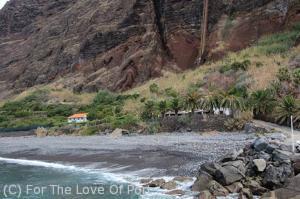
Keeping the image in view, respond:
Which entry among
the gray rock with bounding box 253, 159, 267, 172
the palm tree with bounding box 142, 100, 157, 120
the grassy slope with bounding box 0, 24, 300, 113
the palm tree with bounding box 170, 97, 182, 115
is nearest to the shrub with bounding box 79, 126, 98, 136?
the grassy slope with bounding box 0, 24, 300, 113

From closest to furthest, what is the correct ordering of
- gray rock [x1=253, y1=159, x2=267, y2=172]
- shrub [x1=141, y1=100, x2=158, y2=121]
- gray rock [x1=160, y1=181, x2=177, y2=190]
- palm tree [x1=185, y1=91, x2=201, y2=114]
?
gray rock [x1=253, y1=159, x2=267, y2=172] < gray rock [x1=160, y1=181, x2=177, y2=190] < palm tree [x1=185, y1=91, x2=201, y2=114] < shrub [x1=141, y1=100, x2=158, y2=121]

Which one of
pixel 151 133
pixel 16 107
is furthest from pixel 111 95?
pixel 151 133

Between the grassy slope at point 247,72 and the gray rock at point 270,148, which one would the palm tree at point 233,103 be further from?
the gray rock at point 270,148

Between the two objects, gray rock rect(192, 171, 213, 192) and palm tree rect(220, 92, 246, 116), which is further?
palm tree rect(220, 92, 246, 116)

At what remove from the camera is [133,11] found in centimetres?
9750

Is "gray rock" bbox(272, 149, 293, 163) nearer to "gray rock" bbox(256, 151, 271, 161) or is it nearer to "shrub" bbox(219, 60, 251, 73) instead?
"gray rock" bbox(256, 151, 271, 161)

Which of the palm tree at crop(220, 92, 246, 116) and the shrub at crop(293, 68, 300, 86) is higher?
the shrub at crop(293, 68, 300, 86)

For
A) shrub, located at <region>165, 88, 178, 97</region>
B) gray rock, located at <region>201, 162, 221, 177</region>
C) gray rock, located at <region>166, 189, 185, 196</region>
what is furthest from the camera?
shrub, located at <region>165, 88, 178, 97</region>

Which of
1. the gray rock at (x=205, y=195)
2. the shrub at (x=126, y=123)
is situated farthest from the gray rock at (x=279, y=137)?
the shrub at (x=126, y=123)

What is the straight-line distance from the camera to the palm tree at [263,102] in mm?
39938

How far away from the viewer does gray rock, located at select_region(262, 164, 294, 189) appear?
17000mm

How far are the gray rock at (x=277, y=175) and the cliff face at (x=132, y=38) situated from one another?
5916 cm

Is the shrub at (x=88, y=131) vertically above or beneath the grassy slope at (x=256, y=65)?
beneath

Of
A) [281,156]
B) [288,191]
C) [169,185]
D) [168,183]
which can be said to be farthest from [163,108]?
[288,191]
